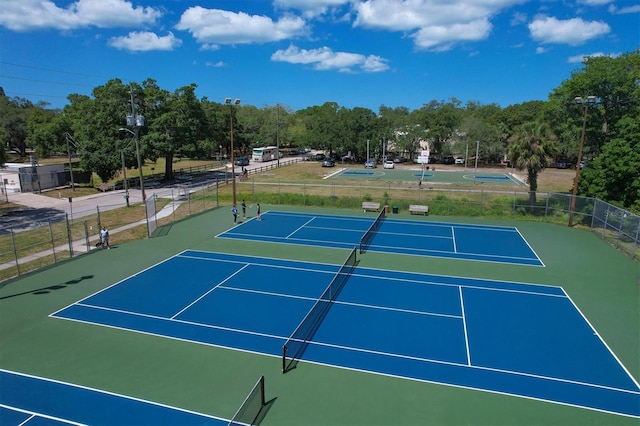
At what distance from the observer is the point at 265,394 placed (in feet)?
37.1

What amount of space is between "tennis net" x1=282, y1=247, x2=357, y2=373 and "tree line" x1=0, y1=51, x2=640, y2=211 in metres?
17.7

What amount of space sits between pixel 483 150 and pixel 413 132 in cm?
1310

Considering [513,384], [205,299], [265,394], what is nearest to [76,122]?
[205,299]

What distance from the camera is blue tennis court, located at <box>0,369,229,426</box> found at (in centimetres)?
1012

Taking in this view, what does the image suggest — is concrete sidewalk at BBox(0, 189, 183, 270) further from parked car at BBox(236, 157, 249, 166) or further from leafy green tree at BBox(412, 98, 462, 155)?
leafy green tree at BBox(412, 98, 462, 155)

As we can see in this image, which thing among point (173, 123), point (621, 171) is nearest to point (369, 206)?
point (621, 171)

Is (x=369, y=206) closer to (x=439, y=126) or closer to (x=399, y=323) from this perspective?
(x=399, y=323)

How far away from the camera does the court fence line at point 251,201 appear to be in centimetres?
2280

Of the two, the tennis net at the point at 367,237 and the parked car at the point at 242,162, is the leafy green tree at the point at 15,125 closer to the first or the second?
the parked car at the point at 242,162

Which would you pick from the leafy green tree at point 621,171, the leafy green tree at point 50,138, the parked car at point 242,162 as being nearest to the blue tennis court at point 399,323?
the leafy green tree at point 621,171

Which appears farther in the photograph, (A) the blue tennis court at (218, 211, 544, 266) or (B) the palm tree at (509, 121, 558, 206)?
(B) the palm tree at (509, 121, 558, 206)

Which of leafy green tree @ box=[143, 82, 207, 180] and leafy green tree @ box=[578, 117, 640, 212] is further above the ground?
leafy green tree @ box=[143, 82, 207, 180]

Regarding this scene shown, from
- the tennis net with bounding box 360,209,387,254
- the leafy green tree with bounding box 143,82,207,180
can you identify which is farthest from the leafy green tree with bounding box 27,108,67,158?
the tennis net with bounding box 360,209,387,254

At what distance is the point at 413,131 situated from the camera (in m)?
79.7
